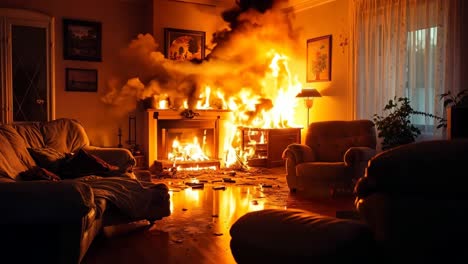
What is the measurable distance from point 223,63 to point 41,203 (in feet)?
20.0

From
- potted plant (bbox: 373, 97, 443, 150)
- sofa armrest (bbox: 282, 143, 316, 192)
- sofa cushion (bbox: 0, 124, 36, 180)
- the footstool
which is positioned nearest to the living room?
potted plant (bbox: 373, 97, 443, 150)

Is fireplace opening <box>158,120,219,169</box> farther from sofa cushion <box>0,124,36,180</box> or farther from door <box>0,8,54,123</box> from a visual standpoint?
sofa cushion <box>0,124,36,180</box>

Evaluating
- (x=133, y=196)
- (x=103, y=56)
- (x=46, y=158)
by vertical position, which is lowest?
(x=133, y=196)

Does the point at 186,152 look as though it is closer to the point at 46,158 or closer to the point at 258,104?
A: the point at 258,104

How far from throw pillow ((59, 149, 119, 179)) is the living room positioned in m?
3.40

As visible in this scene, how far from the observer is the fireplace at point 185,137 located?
757cm

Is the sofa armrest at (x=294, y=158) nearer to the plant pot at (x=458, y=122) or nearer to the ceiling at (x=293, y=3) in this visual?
the plant pot at (x=458, y=122)

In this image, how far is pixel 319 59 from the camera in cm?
779

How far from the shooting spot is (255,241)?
1770 millimetres

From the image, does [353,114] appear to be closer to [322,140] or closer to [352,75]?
[352,75]

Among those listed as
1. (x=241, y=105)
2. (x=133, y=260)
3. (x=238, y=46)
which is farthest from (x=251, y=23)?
(x=133, y=260)

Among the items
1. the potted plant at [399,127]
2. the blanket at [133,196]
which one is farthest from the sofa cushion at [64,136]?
the potted plant at [399,127]

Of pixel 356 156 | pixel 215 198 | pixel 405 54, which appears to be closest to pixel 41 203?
pixel 215 198

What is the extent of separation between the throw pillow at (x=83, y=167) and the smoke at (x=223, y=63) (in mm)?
3600
